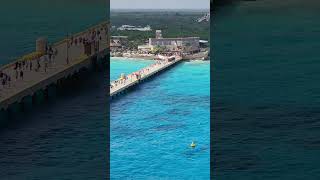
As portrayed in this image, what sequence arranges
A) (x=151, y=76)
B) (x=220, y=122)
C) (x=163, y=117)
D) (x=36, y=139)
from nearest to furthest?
1. (x=36, y=139)
2. (x=220, y=122)
3. (x=163, y=117)
4. (x=151, y=76)

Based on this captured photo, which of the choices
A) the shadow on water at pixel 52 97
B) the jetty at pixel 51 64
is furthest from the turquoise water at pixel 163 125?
the jetty at pixel 51 64

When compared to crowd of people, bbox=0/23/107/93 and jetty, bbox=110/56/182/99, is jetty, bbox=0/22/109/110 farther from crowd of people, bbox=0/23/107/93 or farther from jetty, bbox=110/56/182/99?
jetty, bbox=110/56/182/99

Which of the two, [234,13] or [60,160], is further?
[234,13]

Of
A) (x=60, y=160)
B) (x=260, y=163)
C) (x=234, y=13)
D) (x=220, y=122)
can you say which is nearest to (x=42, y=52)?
(x=60, y=160)

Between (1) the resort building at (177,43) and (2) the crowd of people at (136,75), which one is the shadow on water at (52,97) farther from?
(1) the resort building at (177,43)

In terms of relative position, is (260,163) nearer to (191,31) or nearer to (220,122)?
(220,122)
